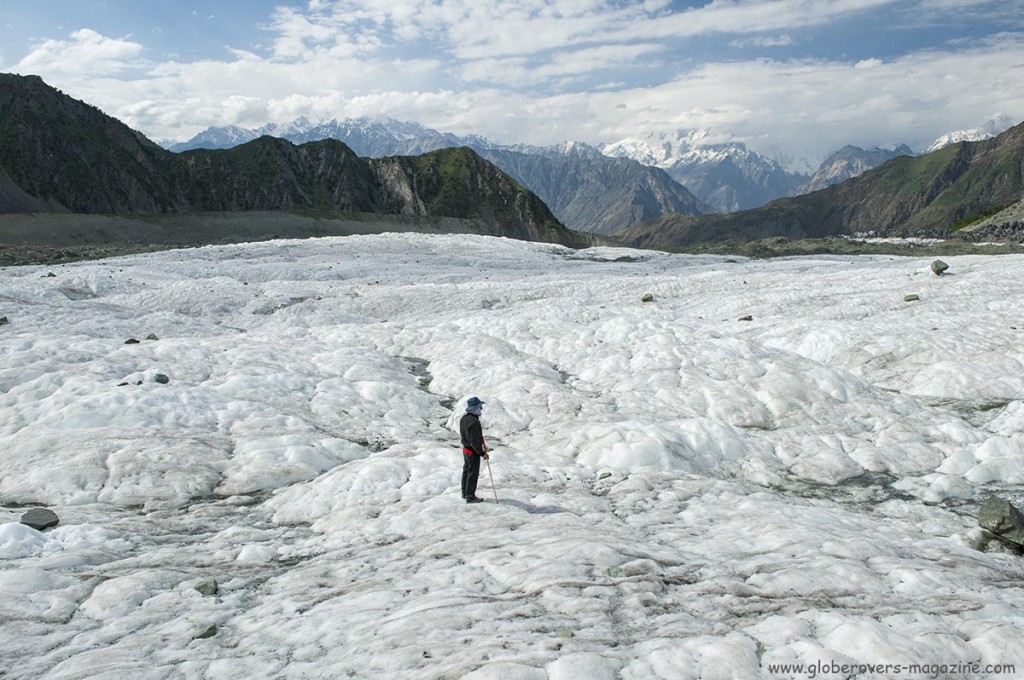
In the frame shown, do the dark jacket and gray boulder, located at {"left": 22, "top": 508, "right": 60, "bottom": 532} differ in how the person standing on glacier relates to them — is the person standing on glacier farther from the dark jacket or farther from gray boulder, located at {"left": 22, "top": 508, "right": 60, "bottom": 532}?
gray boulder, located at {"left": 22, "top": 508, "right": 60, "bottom": 532}

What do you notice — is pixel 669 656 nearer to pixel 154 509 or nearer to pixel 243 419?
pixel 154 509

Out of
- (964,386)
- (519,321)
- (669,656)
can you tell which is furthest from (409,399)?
(964,386)

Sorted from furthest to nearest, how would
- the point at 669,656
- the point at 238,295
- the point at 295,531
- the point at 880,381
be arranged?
the point at 238,295, the point at 880,381, the point at 295,531, the point at 669,656

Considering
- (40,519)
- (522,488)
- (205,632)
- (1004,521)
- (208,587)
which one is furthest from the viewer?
(522,488)

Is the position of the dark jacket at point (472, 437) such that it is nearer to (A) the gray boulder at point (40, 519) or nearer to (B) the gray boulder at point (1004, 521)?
(A) the gray boulder at point (40, 519)

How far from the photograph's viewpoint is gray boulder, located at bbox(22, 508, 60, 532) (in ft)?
41.1

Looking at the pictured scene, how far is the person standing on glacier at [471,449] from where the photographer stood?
14094 millimetres

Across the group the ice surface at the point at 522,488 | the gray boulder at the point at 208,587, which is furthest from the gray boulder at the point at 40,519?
the gray boulder at the point at 208,587

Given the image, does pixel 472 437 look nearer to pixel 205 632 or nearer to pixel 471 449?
pixel 471 449

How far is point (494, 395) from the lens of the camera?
74.1ft

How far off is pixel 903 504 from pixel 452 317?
2490 cm

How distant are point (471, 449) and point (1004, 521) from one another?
11.4 meters

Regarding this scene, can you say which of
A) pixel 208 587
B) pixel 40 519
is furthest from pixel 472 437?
pixel 40 519

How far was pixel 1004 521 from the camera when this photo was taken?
13062 mm
